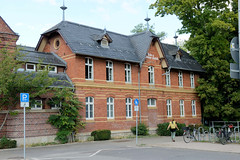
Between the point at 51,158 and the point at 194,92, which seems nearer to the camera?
the point at 51,158

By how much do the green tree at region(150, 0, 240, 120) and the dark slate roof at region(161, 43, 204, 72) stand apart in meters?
1.52

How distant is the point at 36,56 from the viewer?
23.8 meters

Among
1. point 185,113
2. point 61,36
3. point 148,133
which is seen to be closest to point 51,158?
point 61,36

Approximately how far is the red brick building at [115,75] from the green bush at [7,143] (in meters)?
0.91

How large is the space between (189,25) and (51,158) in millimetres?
24699

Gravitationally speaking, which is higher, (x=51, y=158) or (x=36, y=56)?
(x=36, y=56)

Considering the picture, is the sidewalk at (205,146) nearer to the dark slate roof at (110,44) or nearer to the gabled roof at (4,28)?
the dark slate roof at (110,44)

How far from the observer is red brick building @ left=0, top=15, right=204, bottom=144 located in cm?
2428

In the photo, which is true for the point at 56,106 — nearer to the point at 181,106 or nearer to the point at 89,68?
the point at 89,68

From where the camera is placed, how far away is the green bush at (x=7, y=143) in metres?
18.9

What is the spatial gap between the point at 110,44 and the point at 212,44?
1149 cm

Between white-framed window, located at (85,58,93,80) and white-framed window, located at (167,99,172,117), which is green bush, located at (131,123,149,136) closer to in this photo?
white-framed window, located at (167,99,172,117)

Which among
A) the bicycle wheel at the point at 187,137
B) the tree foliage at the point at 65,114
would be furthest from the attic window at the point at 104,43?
the bicycle wheel at the point at 187,137

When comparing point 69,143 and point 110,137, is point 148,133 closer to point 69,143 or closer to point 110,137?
point 110,137
